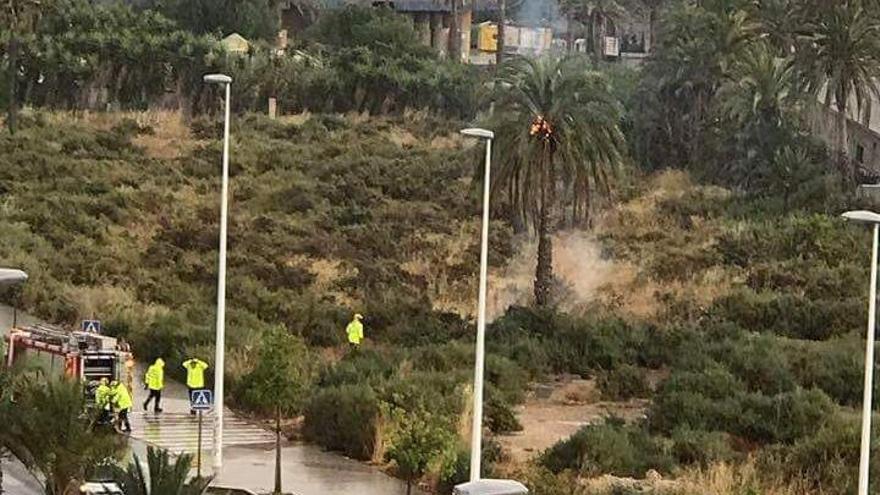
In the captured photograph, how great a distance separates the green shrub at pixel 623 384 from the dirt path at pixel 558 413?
25 centimetres

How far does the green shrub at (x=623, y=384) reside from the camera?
40812 millimetres

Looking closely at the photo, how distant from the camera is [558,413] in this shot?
3878cm

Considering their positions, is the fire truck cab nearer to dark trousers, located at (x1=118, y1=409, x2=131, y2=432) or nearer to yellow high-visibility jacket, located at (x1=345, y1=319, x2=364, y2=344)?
dark trousers, located at (x1=118, y1=409, x2=131, y2=432)

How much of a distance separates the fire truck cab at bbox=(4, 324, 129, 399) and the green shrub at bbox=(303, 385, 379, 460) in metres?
3.78

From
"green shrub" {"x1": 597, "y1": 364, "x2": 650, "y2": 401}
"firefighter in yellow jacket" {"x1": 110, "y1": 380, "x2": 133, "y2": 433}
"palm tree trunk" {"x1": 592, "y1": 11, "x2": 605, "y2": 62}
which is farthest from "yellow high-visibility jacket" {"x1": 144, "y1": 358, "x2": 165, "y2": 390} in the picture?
"palm tree trunk" {"x1": 592, "y1": 11, "x2": 605, "y2": 62}

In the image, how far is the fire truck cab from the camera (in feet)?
111

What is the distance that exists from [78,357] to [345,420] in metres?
5.09

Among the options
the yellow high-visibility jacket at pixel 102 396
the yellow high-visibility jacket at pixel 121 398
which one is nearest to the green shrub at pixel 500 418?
the yellow high-visibility jacket at pixel 121 398

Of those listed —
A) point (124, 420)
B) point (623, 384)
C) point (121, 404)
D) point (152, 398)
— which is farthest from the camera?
point (623, 384)

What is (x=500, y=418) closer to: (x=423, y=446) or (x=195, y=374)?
(x=195, y=374)

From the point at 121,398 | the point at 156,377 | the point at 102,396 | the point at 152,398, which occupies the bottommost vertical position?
the point at 152,398

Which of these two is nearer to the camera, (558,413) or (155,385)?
(155,385)

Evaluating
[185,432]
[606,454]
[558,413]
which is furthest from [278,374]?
[558,413]

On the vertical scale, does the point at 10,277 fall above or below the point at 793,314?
above
